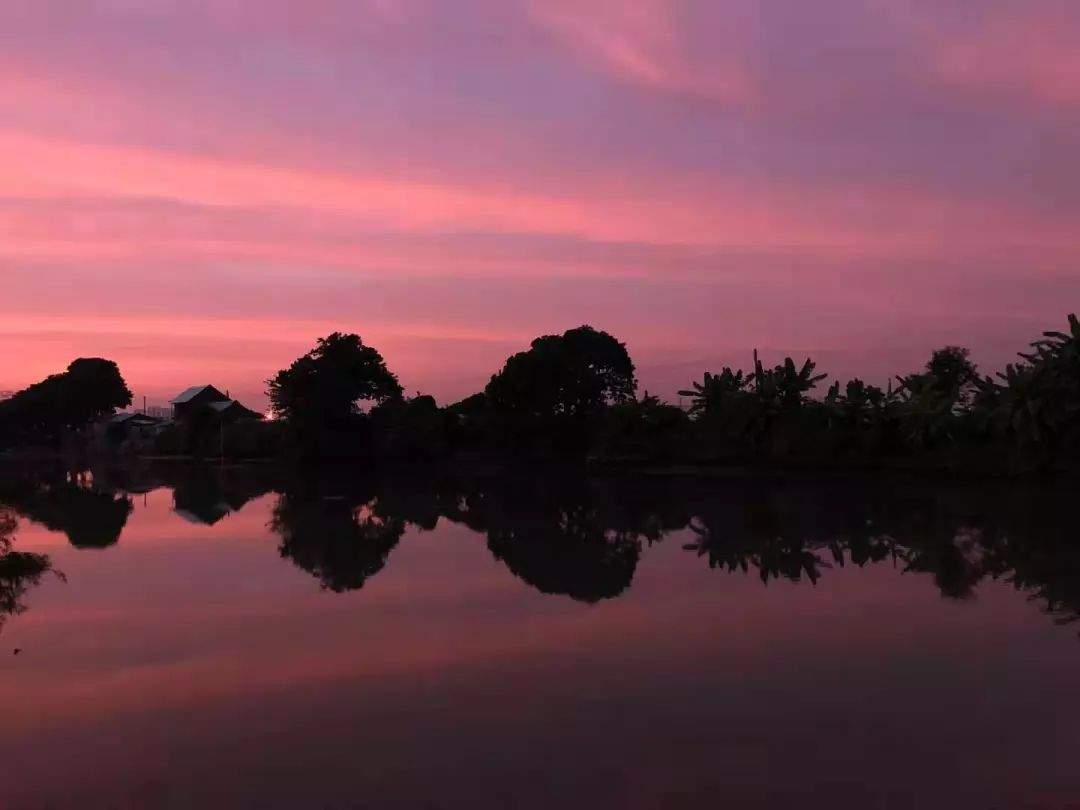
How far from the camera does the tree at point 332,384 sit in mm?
55969

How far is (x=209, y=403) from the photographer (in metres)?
90.8

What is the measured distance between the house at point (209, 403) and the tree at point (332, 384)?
2053cm

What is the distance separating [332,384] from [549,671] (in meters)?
48.9

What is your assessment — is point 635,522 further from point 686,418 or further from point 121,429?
point 121,429

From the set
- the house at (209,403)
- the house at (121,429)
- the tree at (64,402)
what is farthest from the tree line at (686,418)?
the tree at (64,402)

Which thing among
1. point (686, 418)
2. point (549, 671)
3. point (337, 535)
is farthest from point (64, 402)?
point (549, 671)

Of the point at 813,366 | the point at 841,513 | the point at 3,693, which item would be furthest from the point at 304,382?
the point at 3,693

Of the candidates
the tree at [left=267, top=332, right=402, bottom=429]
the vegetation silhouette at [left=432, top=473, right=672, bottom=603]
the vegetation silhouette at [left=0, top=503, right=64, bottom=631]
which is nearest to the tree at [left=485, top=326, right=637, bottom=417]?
the tree at [left=267, top=332, right=402, bottom=429]

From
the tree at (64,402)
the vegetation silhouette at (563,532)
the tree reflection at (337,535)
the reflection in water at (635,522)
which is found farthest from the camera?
the tree at (64,402)

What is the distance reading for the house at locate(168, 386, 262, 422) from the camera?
81.9 metres

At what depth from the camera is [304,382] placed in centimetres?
5669

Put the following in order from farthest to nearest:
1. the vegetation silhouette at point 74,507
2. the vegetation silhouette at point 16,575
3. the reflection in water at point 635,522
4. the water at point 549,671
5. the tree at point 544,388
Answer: the tree at point 544,388
the vegetation silhouette at point 74,507
the reflection in water at point 635,522
the vegetation silhouette at point 16,575
the water at point 549,671

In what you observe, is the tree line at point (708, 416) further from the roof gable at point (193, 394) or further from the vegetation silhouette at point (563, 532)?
the roof gable at point (193, 394)

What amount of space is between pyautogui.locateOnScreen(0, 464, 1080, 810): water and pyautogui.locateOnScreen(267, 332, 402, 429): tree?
116 ft
